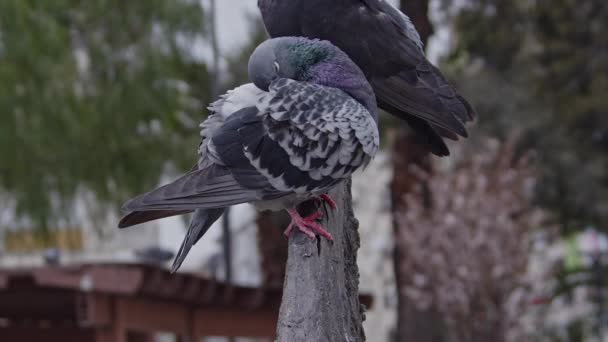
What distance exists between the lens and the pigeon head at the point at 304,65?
9.39ft

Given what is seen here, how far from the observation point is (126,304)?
7199mm

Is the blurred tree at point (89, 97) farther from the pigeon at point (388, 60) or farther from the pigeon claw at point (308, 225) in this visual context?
the pigeon claw at point (308, 225)

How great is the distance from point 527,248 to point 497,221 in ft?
2.59

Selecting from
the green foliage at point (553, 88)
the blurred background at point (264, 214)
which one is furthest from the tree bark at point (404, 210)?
the green foliage at point (553, 88)

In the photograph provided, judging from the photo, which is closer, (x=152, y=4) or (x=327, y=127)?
(x=327, y=127)

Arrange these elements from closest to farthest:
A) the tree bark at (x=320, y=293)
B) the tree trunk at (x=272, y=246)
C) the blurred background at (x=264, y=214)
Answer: the tree bark at (x=320, y=293)
the blurred background at (x=264, y=214)
the tree trunk at (x=272, y=246)

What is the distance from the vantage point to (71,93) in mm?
12859

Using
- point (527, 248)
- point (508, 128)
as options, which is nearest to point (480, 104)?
point (508, 128)

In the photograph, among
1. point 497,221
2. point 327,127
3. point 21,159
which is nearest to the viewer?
point 327,127

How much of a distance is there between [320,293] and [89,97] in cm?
1099

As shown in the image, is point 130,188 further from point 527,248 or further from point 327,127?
point 327,127

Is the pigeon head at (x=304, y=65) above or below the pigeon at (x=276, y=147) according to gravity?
above

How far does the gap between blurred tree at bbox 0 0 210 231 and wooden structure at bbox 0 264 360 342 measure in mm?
3772

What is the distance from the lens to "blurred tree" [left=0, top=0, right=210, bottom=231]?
12.7 meters
